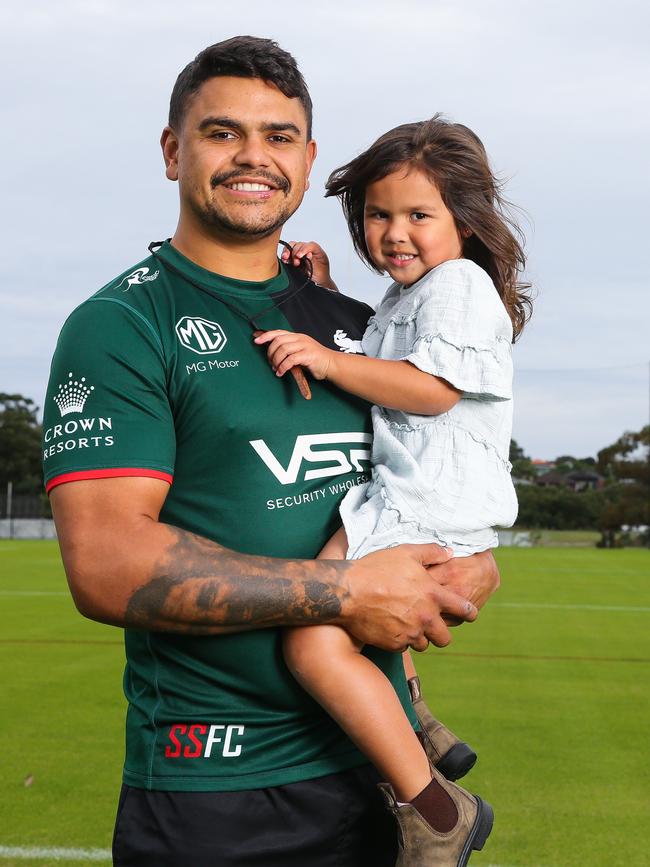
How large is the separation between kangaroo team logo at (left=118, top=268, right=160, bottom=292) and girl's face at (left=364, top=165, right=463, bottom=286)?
0.69 meters

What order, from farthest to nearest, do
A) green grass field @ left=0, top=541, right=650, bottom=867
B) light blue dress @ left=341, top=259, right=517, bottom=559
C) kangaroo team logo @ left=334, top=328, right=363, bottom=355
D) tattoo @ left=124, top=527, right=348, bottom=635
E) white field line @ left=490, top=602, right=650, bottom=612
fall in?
white field line @ left=490, top=602, right=650, bottom=612 → green grass field @ left=0, top=541, right=650, bottom=867 → kangaroo team logo @ left=334, top=328, right=363, bottom=355 → light blue dress @ left=341, top=259, right=517, bottom=559 → tattoo @ left=124, top=527, right=348, bottom=635

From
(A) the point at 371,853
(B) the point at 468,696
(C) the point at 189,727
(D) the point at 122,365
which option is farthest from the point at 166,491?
(B) the point at 468,696

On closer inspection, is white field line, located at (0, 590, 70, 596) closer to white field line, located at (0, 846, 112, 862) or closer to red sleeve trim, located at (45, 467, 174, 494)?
white field line, located at (0, 846, 112, 862)

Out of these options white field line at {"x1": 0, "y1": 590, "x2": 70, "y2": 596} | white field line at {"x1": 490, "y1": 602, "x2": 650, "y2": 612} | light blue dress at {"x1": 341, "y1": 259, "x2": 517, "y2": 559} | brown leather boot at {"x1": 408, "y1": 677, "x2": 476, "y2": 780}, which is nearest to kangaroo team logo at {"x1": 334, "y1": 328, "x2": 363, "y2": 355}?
light blue dress at {"x1": 341, "y1": 259, "x2": 517, "y2": 559}

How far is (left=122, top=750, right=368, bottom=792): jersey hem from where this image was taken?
2.17 m

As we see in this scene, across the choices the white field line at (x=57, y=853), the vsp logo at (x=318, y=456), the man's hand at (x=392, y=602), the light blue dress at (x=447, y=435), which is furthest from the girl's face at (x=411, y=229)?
the white field line at (x=57, y=853)

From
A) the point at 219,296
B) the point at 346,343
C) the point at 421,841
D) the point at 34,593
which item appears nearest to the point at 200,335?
the point at 219,296

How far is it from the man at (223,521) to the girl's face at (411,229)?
394 mm

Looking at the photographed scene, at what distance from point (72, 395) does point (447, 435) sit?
84cm

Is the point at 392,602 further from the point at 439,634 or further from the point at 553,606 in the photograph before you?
the point at 553,606

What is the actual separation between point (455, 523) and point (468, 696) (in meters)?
6.97

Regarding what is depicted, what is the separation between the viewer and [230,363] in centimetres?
223

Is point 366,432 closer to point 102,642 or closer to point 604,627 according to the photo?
point 102,642

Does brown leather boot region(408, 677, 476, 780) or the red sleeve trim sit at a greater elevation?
the red sleeve trim
